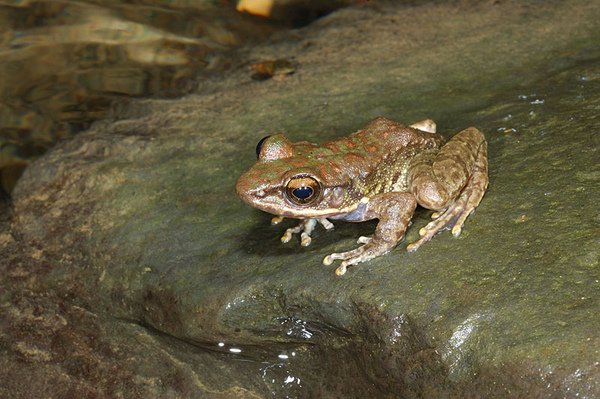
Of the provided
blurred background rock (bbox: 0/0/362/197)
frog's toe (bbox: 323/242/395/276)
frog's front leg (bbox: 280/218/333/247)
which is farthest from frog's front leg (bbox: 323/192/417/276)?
blurred background rock (bbox: 0/0/362/197)

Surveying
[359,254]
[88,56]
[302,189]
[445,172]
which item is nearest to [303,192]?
[302,189]

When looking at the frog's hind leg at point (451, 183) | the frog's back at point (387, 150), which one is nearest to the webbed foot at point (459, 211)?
the frog's hind leg at point (451, 183)

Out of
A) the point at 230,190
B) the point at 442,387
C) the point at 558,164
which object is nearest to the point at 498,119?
the point at 558,164

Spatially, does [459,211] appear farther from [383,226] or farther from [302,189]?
[302,189]

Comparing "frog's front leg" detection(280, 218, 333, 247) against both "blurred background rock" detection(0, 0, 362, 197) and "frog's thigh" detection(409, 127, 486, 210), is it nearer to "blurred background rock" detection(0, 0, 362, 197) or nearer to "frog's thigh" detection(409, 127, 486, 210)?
"frog's thigh" detection(409, 127, 486, 210)

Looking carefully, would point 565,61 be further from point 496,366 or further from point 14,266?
point 14,266

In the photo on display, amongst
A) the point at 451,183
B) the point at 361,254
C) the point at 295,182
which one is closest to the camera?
the point at 361,254

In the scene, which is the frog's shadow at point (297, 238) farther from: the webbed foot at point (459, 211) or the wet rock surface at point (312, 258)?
the webbed foot at point (459, 211)
